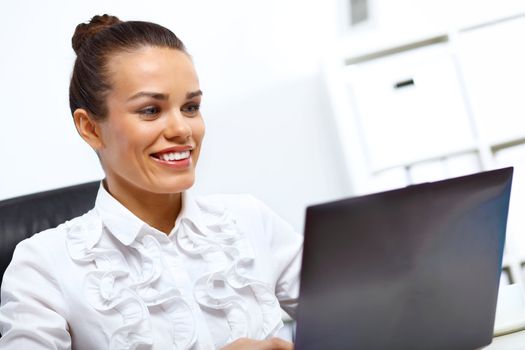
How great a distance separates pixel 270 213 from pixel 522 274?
4.09ft

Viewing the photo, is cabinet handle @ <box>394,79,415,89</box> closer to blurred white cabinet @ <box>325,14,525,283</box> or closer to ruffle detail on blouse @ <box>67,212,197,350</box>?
blurred white cabinet @ <box>325,14,525,283</box>

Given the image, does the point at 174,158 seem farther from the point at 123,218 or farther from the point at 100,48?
the point at 100,48

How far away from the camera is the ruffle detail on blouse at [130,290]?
137cm

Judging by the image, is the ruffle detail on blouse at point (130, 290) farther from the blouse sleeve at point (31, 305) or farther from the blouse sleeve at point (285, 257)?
the blouse sleeve at point (285, 257)

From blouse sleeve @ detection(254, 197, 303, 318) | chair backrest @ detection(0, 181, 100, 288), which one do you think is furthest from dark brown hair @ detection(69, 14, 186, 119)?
blouse sleeve @ detection(254, 197, 303, 318)

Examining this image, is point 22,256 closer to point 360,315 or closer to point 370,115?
point 360,315

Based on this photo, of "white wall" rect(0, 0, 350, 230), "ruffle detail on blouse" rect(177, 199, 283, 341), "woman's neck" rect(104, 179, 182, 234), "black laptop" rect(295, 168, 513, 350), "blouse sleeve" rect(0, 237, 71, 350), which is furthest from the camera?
"white wall" rect(0, 0, 350, 230)

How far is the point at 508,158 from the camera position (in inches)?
103

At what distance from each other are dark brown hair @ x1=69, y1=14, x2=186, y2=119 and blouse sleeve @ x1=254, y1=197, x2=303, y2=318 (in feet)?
1.48

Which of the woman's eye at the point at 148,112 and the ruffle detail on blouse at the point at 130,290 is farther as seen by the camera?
the woman's eye at the point at 148,112

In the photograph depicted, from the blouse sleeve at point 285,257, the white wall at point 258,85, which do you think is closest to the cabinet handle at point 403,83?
the white wall at point 258,85

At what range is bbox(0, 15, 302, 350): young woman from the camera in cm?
140

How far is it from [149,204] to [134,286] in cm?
21

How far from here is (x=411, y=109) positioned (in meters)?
2.62
